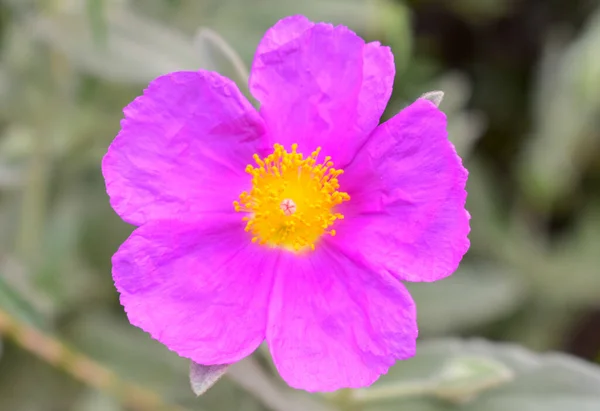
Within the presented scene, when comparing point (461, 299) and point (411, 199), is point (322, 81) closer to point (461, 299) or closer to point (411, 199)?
point (411, 199)

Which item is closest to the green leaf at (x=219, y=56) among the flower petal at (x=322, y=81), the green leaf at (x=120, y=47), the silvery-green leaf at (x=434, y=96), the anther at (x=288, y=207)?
the flower petal at (x=322, y=81)

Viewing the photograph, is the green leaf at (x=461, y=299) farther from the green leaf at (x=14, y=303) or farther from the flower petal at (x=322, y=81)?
the green leaf at (x=14, y=303)

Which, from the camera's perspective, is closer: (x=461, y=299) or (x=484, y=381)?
(x=484, y=381)

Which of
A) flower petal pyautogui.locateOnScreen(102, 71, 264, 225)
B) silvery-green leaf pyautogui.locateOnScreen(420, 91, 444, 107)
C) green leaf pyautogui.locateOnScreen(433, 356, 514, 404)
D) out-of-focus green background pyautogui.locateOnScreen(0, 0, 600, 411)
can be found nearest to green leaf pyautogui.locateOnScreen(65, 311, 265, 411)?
out-of-focus green background pyautogui.locateOnScreen(0, 0, 600, 411)

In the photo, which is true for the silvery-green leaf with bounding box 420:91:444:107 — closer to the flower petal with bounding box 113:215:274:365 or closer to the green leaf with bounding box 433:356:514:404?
the flower petal with bounding box 113:215:274:365

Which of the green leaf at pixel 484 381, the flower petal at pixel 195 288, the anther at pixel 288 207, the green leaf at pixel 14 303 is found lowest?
the green leaf at pixel 14 303

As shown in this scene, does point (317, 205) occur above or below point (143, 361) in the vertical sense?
above

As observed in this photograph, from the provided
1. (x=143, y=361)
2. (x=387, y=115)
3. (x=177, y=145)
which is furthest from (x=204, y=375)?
(x=387, y=115)

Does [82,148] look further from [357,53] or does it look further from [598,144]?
[598,144]
